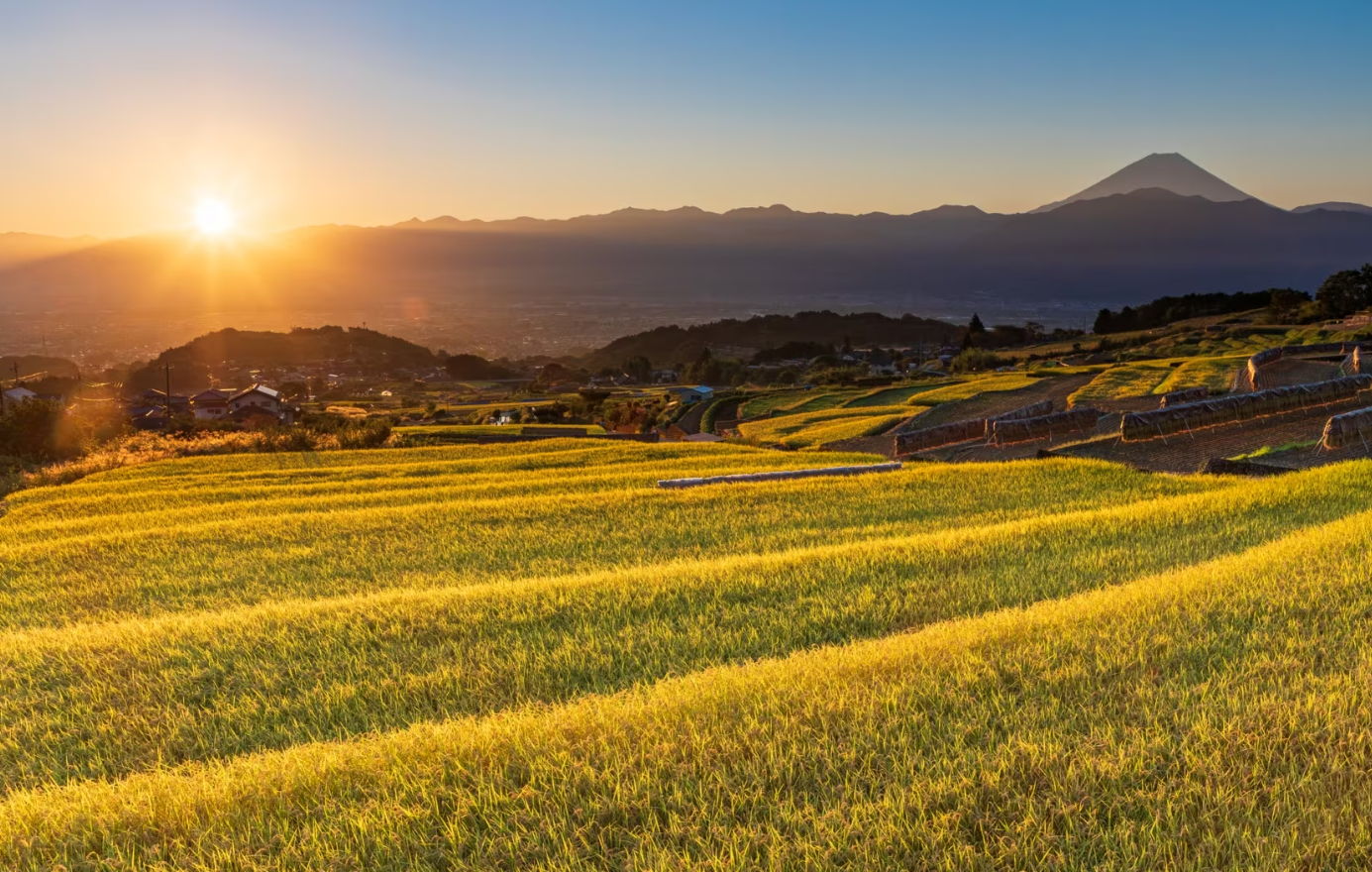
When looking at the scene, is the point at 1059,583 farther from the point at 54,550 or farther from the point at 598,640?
the point at 54,550

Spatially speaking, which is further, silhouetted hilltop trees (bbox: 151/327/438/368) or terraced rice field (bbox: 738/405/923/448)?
silhouetted hilltop trees (bbox: 151/327/438/368)

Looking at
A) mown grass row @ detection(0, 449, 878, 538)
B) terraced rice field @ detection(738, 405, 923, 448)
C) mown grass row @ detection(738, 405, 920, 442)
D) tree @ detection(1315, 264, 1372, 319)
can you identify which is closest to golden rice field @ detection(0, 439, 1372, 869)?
mown grass row @ detection(0, 449, 878, 538)

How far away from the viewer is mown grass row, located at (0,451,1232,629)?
10.9 metres

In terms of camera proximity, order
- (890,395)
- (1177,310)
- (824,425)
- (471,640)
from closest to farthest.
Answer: (471,640) → (824,425) → (890,395) → (1177,310)

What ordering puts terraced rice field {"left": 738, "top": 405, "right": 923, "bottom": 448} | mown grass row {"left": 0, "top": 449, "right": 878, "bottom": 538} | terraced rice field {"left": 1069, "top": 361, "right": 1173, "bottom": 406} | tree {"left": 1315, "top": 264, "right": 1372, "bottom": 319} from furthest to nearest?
1. tree {"left": 1315, "top": 264, "right": 1372, "bottom": 319}
2. terraced rice field {"left": 738, "top": 405, "right": 923, "bottom": 448}
3. terraced rice field {"left": 1069, "top": 361, "right": 1173, "bottom": 406}
4. mown grass row {"left": 0, "top": 449, "right": 878, "bottom": 538}

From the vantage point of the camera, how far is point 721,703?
4824 millimetres

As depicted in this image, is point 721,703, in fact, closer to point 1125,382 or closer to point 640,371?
point 1125,382

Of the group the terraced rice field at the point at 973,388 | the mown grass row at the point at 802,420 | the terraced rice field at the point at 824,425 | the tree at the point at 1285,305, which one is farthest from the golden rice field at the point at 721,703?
the tree at the point at 1285,305

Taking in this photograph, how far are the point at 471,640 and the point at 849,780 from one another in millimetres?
4661

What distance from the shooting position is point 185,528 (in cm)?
1509

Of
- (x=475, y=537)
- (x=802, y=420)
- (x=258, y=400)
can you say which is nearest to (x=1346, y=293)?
(x=802, y=420)

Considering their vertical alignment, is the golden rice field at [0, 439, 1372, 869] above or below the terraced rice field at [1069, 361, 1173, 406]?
below

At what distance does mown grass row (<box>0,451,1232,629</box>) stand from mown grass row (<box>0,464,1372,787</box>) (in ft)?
6.66

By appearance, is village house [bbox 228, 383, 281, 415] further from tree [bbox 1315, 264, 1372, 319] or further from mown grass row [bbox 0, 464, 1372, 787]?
tree [bbox 1315, 264, 1372, 319]
